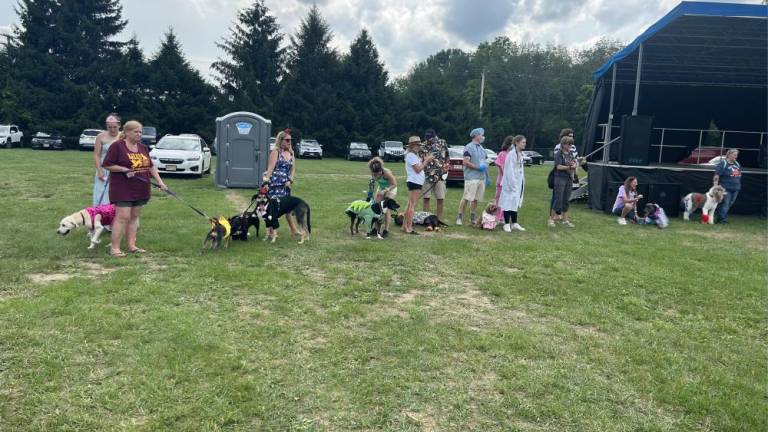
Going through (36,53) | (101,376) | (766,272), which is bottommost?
(101,376)

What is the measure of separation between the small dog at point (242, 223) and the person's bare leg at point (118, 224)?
124 centimetres

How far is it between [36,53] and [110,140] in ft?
118

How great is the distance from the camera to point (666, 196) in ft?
36.7

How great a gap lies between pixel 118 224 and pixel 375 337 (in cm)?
365

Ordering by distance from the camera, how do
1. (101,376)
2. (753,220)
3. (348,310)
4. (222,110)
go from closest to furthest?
(101,376)
(348,310)
(753,220)
(222,110)

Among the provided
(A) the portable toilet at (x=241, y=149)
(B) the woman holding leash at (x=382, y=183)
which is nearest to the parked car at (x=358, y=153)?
(A) the portable toilet at (x=241, y=149)

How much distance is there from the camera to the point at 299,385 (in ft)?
10.2

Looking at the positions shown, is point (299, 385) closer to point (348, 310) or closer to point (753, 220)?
point (348, 310)

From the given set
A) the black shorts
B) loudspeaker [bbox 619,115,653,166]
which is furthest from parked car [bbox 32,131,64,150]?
loudspeaker [bbox 619,115,653,166]

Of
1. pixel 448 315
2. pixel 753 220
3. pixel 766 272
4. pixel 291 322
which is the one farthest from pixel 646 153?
pixel 291 322

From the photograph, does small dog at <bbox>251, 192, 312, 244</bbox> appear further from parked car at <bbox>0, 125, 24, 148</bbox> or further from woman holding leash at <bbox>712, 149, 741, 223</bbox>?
parked car at <bbox>0, 125, 24, 148</bbox>

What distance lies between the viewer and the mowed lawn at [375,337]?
2863 mm

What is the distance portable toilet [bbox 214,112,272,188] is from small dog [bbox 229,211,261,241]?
22.6 ft

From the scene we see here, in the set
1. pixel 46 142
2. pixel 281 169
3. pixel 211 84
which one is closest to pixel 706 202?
pixel 281 169
